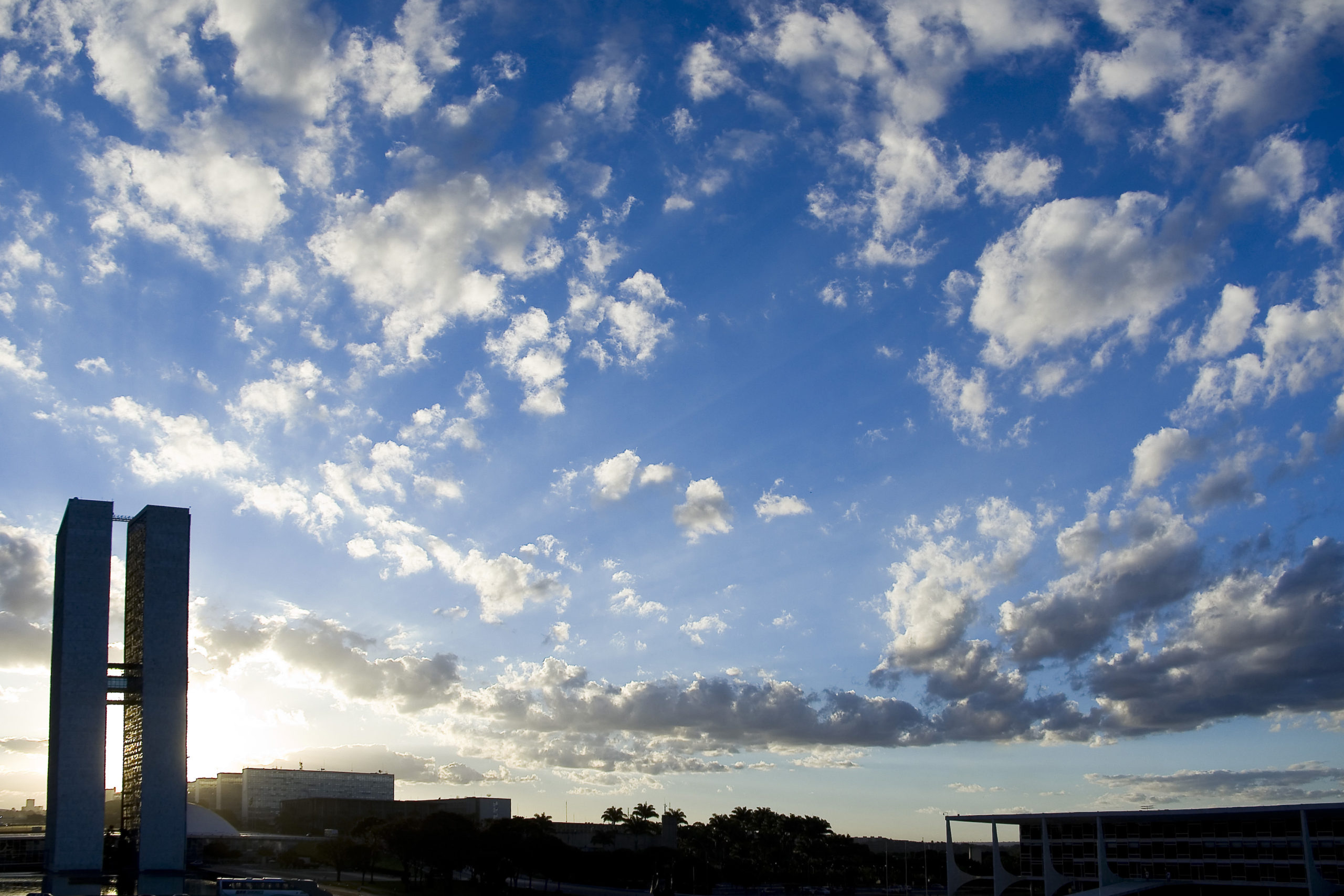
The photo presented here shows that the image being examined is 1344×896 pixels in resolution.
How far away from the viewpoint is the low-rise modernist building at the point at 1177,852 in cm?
6981

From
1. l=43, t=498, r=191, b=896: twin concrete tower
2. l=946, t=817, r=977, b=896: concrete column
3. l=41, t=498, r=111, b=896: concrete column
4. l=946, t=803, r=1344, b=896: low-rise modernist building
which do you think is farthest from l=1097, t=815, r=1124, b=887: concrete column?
l=41, t=498, r=111, b=896: concrete column

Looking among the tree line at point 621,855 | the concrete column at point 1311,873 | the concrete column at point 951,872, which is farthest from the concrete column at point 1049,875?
the tree line at point 621,855

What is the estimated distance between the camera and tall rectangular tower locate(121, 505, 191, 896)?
74.4m

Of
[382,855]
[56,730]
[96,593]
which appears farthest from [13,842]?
[382,855]

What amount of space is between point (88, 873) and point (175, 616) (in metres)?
18.0

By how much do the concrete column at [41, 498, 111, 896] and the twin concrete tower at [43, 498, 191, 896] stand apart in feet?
0.24

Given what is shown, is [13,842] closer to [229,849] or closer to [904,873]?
[229,849]

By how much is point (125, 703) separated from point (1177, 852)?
77.1m

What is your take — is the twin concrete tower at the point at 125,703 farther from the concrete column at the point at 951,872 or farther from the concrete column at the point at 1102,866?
the concrete column at the point at 1102,866

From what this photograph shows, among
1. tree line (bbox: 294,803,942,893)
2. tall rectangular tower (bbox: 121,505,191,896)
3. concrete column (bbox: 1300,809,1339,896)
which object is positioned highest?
tall rectangular tower (bbox: 121,505,191,896)

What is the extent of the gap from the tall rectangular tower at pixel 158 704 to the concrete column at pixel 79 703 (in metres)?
2.61

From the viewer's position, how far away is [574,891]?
119125 mm

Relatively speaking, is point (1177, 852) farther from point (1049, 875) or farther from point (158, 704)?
point (158, 704)

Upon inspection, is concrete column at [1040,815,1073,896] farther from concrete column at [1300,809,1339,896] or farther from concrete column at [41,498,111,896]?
concrete column at [41,498,111,896]
